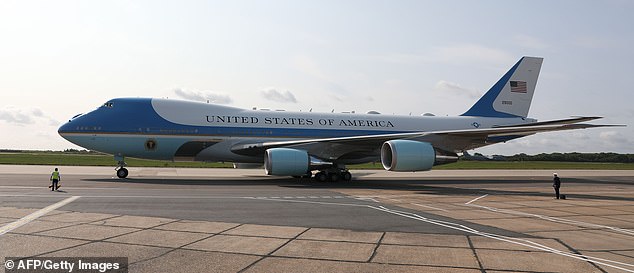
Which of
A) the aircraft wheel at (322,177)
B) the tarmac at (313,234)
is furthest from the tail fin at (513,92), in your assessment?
the tarmac at (313,234)

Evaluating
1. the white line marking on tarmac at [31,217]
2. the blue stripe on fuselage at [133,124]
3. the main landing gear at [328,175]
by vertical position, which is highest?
the blue stripe on fuselage at [133,124]

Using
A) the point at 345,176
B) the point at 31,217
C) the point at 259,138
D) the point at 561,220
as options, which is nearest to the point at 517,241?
the point at 561,220

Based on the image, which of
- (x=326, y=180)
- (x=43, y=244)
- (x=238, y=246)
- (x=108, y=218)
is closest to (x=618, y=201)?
(x=326, y=180)

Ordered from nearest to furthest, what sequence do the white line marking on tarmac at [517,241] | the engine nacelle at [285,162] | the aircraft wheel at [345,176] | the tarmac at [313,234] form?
the tarmac at [313,234], the white line marking on tarmac at [517,241], the engine nacelle at [285,162], the aircraft wheel at [345,176]

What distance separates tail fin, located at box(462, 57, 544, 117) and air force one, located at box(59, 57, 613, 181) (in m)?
5.61

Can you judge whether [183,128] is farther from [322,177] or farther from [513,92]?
[513,92]

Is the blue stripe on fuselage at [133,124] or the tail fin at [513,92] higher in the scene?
the tail fin at [513,92]

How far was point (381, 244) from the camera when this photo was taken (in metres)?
8.96

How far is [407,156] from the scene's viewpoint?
2312 centimetres

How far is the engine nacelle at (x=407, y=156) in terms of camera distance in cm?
2308

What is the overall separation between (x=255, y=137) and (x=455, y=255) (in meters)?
21.0

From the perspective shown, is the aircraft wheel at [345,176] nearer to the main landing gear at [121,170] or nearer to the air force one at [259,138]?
the air force one at [259,138]

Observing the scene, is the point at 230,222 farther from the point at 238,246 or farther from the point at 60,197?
the point at 60,197

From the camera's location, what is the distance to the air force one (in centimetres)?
2417
